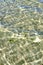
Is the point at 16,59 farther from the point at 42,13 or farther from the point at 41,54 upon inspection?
the point at 42,13

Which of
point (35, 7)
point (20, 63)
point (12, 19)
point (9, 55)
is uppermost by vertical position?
point (35, 7)

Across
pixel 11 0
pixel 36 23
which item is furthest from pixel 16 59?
pixel 11 0

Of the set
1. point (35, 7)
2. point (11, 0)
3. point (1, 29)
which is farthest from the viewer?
point (11, 0)

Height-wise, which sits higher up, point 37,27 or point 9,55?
point 37,27

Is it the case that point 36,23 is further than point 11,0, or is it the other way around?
point 11,0

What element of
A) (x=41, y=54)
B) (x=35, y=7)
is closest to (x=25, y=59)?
(x=41, y=54)

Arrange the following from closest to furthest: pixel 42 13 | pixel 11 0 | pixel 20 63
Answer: pixel 20 63
pixel 42 13
pixel 11 0
